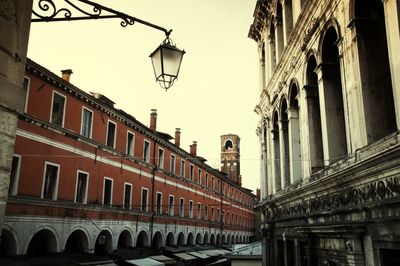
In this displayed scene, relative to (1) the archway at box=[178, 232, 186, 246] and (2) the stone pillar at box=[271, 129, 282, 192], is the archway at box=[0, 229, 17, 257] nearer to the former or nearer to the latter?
(2) the stone pillar at box=[271, 129, 282, 192]

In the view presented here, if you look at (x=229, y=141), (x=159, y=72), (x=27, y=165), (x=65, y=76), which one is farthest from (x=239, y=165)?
(x=159, y=72)

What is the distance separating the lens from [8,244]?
1529 centimetres

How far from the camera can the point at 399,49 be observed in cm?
607

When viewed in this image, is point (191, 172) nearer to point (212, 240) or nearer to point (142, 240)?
point (212, 240)

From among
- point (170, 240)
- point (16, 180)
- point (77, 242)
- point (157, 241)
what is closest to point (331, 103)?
point (16, 180)

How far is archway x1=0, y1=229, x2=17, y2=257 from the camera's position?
49.5 ft

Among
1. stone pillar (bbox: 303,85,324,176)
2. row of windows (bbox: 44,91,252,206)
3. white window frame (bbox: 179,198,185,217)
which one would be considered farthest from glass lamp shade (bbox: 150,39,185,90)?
white window frame (bbox: 179,198,185,217)

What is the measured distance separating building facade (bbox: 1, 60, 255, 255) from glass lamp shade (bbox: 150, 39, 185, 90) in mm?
5576

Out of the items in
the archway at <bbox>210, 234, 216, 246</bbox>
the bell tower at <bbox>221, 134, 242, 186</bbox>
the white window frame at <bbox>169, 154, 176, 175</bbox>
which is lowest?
the archway at <bbox>210, 234, 216, 246</bbox>

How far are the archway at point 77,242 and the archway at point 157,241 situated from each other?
8527 millimetres

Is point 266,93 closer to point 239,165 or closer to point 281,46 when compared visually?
point 281,46

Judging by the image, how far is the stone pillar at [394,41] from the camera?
606 cm

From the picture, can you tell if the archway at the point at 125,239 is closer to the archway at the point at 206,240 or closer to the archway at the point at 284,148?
the archway at the point at 284,148

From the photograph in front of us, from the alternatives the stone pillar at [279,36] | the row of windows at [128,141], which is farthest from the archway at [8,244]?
the stone pillar at [279,36]
